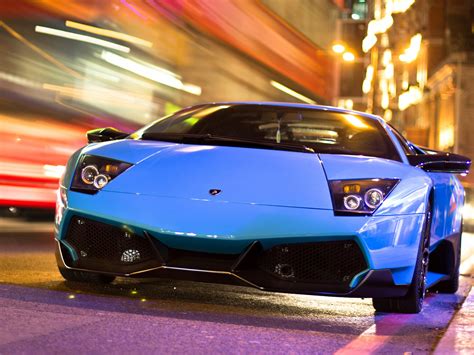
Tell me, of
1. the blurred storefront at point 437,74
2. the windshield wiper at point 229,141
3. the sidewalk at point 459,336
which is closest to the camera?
the sidewalk at point 459,336

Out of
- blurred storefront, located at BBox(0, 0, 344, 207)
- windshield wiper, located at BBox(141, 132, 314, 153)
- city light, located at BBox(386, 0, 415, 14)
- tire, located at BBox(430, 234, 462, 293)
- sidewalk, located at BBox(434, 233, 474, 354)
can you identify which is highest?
city light, located at BBox(386, 0, 415, 14)

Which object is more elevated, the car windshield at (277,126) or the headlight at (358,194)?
the car windshield at (277,126)

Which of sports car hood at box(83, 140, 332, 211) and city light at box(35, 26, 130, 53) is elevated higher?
city light at box(35, 26, 130, 53)

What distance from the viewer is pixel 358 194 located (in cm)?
520

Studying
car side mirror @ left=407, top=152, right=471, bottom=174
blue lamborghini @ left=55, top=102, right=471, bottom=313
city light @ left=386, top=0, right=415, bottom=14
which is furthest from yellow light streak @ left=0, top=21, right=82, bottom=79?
city light @ left=386, top=0, right=415, bottom=14

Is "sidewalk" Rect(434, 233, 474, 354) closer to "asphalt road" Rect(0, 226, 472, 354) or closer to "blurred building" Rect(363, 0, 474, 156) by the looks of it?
"asphalt road" Rect(0, 226, 472, 354)

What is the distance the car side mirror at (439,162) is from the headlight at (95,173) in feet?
5.72

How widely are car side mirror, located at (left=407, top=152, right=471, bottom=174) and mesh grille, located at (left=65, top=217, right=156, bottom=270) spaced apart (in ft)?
5.83

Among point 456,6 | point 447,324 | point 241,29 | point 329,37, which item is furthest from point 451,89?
point 447,324

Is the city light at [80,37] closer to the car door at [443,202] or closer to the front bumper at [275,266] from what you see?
the car door at [443,202]

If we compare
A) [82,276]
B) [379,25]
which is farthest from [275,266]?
[379,25]

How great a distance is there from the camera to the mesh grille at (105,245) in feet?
17.0

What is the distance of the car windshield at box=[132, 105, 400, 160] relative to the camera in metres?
6.25

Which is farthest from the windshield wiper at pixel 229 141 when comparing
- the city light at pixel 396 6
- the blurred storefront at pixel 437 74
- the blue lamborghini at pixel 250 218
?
the blurred storefront at pixel 437 74
